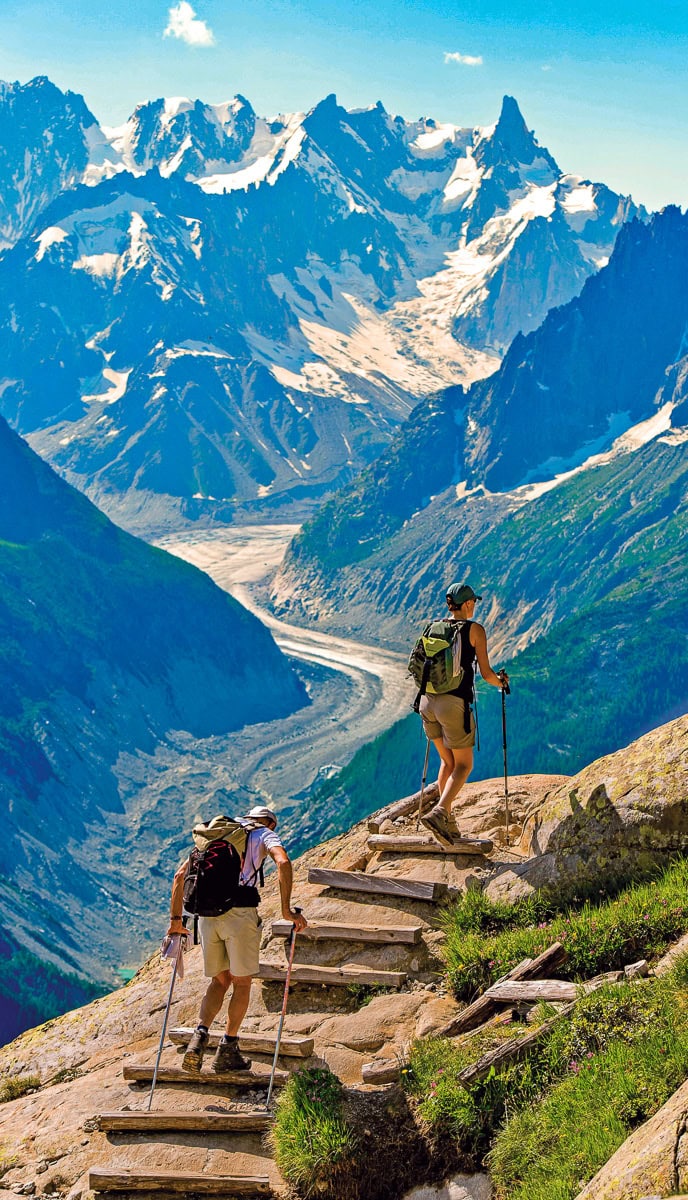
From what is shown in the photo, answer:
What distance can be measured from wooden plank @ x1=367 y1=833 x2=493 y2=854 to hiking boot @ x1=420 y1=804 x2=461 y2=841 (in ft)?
0.59

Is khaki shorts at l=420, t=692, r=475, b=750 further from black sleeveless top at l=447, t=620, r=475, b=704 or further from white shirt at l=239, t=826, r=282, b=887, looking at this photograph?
white shirt at l=239, t=826, r=282, b=887

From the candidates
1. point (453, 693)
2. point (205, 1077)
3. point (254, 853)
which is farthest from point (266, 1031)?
point (453, 693)

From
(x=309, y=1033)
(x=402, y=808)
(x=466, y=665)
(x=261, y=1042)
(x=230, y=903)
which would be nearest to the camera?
(x=230, y=903)

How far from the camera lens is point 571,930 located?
21.3 metres

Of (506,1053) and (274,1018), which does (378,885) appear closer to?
(274,1018)

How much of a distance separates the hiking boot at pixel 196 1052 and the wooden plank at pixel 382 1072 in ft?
9.85

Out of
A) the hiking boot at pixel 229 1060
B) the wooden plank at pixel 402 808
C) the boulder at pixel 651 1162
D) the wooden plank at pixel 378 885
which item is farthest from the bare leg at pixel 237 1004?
the wooden plank at pixel 402 808

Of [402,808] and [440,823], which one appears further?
[402,808]

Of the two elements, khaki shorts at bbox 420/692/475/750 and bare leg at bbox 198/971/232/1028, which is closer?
bare leg at bbox 198/971/232/1028

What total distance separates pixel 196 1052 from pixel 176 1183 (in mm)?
3136

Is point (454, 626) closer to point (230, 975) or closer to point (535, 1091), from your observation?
point (230, 975)

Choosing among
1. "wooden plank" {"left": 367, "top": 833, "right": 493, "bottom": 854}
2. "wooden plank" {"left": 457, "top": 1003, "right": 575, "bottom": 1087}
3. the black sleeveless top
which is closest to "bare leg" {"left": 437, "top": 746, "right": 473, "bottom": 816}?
"wooden plank" {"left": 367, "top": 833, "right": 493, "bottom": 854}

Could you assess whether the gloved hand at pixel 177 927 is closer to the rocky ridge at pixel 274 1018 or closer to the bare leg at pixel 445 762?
the rocky ridge at pixel 274 1018

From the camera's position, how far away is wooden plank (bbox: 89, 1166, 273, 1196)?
17.8m
